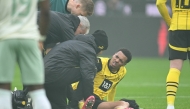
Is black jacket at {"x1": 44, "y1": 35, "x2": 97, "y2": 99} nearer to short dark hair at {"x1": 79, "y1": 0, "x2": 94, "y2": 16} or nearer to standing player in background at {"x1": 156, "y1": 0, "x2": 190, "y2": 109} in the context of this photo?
short dark hair at {"x1": 79, "y1": 0, "x2": 94, "y2": 16}

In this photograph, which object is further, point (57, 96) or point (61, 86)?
point (57, 96)

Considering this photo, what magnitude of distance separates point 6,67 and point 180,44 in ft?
12.0

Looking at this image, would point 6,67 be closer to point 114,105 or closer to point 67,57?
point 67,57

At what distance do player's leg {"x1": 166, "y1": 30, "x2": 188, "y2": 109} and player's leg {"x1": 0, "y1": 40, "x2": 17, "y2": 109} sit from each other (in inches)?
133

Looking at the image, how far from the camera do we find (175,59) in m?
8.57

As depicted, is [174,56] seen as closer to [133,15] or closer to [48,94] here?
[48,94]

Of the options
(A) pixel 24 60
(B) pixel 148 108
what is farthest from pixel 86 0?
(A) pixel 24 60

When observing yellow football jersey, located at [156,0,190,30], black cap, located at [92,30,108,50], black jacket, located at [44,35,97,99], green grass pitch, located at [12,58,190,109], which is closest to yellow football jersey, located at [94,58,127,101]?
black cap, located at [92,30,108,50]

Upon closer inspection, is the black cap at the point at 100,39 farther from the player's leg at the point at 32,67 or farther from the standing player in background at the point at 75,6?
the player's leg at the point at 32,67

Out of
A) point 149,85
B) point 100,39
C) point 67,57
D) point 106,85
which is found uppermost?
point 100,39

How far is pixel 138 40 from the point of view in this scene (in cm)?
2325

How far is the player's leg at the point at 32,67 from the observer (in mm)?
5395

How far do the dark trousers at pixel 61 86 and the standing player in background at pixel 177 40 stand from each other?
1.39 meters

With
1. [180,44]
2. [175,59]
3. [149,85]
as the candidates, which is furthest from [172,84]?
[149,85]
